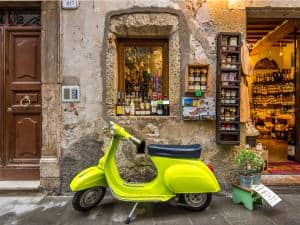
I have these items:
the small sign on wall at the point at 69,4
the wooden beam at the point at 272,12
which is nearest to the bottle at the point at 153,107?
the small sign on wall at the point at 69,4

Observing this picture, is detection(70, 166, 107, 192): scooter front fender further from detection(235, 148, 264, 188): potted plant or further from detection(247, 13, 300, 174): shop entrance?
detection(247, 13, 300, 174): shop entrance

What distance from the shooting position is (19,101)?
5.91 metres

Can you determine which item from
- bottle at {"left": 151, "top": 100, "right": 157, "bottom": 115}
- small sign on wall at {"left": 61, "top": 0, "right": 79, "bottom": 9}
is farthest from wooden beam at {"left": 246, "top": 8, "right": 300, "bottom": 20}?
small sign on wall at {"left": 61, "top": 0, "right": 79, "bottom": 9}

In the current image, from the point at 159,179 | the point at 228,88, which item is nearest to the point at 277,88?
the point at 228,88

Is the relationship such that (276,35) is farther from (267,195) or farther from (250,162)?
(267,195)

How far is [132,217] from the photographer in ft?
15.1

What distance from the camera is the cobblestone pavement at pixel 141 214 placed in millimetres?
4484

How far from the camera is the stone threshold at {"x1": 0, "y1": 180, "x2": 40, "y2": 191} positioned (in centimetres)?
552

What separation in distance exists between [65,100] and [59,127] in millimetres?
437

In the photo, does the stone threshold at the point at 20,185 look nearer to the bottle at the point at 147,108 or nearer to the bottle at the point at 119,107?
the bottle at the point at 119,107

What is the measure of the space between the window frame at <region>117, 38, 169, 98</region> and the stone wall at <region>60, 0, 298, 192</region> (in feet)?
1.01

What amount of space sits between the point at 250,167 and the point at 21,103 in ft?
12.3

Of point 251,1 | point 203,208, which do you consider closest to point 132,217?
point 203,208

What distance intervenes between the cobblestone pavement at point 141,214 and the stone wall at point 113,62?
2.19 feet
